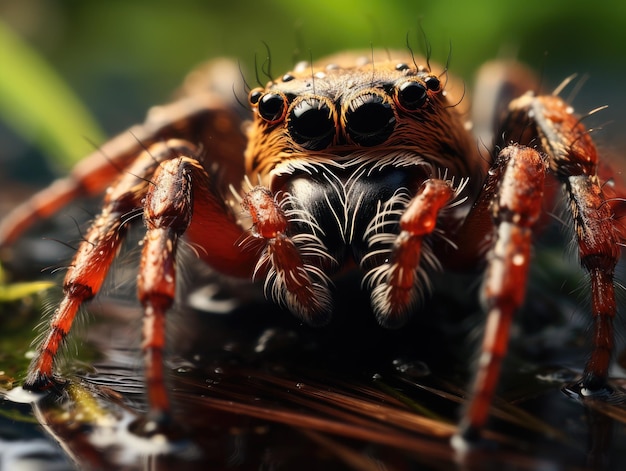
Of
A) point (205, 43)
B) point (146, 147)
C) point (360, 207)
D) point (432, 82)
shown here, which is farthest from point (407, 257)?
point (205, 43)

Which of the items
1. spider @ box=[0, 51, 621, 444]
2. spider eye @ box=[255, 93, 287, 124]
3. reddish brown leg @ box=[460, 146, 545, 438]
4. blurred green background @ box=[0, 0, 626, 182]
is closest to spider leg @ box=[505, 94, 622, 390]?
spider @ box=[0, 51, 621, 444]

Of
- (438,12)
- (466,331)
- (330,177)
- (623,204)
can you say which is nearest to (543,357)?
(466,331)

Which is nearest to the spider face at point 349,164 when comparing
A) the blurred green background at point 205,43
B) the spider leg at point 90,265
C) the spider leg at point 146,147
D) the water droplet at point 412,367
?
the water droplet at point 412,367

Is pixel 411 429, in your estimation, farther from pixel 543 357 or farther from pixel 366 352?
pixel 543 357

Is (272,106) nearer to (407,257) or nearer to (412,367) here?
(407,257)

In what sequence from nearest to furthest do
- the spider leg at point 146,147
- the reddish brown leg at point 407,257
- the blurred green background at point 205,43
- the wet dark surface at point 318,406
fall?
the wet dark surface at point 318,406 < the reddish brown leg at point 407,257 < the spider leg at point 146,147 < the blurred green background at point 205,43

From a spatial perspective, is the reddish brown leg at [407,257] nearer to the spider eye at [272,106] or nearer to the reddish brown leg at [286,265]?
the reddish brown leg at [286,265]
